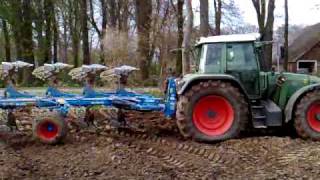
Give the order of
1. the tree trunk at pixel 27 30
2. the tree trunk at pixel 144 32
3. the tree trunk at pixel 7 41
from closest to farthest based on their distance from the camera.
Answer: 1. the tree trunk at pixel 144 32
2. the tree trunk at pixel 27 30
3. the tree trunk at pixel 7 41

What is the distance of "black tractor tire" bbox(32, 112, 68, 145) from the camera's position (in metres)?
9.20

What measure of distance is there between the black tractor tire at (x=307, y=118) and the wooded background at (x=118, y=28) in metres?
8.77

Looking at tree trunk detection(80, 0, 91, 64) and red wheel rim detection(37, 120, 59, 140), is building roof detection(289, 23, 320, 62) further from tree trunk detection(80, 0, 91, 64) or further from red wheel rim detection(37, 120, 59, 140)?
red wheel rim detection(37, 120, 59, 140)

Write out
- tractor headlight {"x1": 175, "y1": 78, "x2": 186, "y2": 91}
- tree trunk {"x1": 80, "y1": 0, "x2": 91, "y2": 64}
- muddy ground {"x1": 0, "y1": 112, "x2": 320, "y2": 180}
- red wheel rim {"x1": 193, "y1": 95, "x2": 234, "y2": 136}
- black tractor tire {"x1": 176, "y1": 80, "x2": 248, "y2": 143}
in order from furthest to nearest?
tree trunk {"x1": 80, "y1": 0, "x2": 91, "y2": 64}
tractor headlight {"x1": 175, "y1": 78, "x2": 186, "y2": 91}
red wheel rim {"x1": 193, "y1": 95, "x2": 234, "y2": 136}
black tractor tire {"x1": 176, "y1": 80, "x2": 248, "y2": 143}
muddy ground {"x1": 0, "y1": 112, "x2": 320, "y2": 180}

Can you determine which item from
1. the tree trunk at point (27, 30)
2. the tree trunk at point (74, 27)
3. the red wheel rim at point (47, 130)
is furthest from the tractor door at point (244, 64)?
the tree trunk at point (74, 27)

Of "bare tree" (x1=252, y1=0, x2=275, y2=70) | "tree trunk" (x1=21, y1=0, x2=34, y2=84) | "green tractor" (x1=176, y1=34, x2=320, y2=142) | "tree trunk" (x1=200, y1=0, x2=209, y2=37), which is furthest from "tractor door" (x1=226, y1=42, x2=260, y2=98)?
"tree trunk" (x1=21, y1=0, x2=34, y2=84)

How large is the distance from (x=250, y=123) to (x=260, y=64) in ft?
3.80

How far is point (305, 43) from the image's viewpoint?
50250 millimetres

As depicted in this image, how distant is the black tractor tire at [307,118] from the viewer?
31.1 ft

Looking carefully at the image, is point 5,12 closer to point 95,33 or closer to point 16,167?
point 95,33

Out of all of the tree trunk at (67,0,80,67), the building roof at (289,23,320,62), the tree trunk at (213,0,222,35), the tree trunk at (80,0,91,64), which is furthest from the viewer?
the building roof at (289,23,320,62)

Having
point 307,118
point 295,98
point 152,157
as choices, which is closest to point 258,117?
point 295,98

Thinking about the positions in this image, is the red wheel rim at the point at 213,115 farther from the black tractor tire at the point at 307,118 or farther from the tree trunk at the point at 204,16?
the tree trunk at the point at 204,16

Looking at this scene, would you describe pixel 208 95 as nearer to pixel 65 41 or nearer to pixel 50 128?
pixel 50 128
